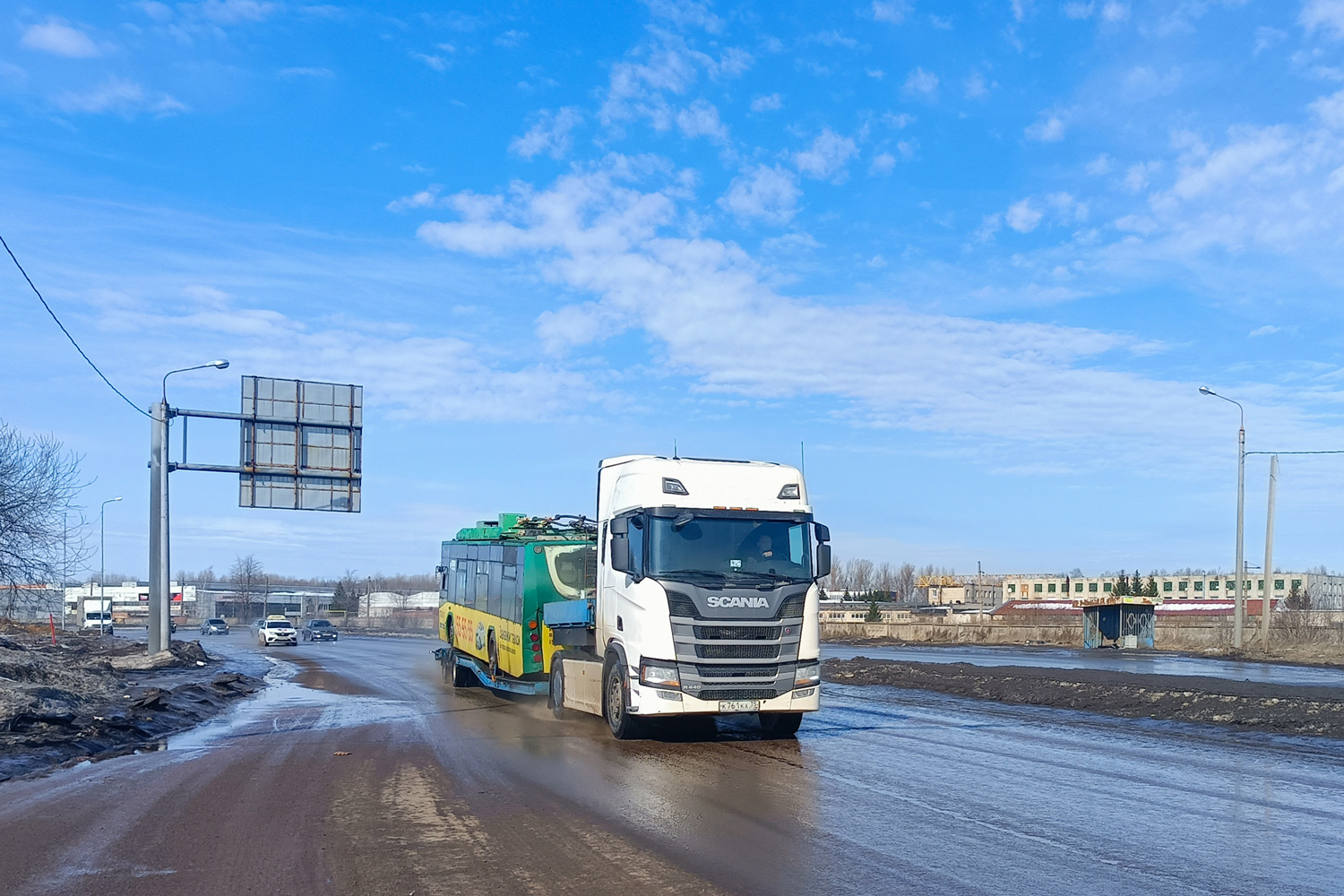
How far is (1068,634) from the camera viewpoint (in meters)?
48.9

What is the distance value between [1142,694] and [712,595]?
10244 mm

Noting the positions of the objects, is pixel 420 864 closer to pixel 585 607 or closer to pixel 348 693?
pixel 585 607

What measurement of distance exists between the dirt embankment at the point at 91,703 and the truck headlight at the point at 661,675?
22.4ft

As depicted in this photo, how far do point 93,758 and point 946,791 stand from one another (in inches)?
396

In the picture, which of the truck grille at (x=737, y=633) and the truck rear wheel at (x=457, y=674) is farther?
the truck rear wheel at (x=457, y=674)

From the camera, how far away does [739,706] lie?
42.9ft

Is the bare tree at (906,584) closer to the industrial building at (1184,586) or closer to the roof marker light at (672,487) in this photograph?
the industrial building at (1184,586)

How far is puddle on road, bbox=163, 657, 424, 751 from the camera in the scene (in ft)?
51.4

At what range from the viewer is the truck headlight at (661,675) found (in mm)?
12945

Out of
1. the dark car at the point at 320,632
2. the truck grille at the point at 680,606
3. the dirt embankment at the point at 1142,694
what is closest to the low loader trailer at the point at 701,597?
the truck grille at the point at 680,606

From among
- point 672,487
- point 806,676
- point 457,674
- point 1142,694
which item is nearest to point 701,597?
point 672,487

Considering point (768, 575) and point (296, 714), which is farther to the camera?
point (296, 714)

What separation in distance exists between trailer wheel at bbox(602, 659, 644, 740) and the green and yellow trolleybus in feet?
6.33

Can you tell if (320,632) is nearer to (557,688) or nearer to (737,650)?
(557,688)
